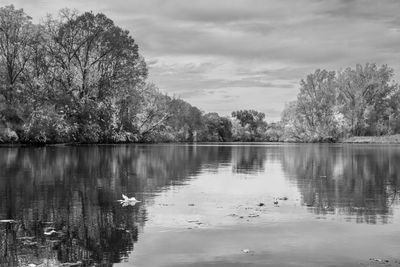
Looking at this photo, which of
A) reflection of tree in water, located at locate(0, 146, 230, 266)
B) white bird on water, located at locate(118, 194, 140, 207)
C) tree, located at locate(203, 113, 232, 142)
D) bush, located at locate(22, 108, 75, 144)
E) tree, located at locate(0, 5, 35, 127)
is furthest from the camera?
tree, located at locate(203, 113, 232, 142)

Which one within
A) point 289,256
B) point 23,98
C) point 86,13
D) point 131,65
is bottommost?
point 289,256

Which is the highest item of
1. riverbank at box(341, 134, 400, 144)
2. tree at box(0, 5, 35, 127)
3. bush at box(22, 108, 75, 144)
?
tree at box(0, 5, 35, 127)

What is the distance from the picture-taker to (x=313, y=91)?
13488 centimetres

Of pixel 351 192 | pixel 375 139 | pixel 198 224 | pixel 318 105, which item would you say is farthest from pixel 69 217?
pixel 318 105

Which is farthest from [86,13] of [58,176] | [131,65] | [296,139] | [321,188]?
[296,139]

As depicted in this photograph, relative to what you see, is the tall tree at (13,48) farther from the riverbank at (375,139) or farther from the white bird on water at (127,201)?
the riverbank at (375,139)

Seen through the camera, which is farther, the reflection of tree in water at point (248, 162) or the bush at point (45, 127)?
the bush at point (45, 127)

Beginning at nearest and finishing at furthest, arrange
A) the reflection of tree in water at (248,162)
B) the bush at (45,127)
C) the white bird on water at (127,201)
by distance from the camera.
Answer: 1. the white bird on water at (127,201)
2. the reflection of tree in water at (248,162)
3. the bush at (45,127)

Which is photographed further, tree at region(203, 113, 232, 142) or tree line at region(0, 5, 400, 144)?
tree at region(203, 113, 232, 142)

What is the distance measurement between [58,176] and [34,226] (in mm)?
12459

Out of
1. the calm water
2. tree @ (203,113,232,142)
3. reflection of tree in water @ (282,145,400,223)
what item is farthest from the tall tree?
tree @ (203,113,232,142)

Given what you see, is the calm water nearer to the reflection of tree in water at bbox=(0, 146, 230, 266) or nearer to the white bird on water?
the reflection of tree in water at bbox=(0, 146, 230, 266)

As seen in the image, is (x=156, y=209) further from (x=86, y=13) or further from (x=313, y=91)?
(x=313, y=91)

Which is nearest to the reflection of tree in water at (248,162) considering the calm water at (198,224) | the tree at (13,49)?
the calm water at (198,224)
